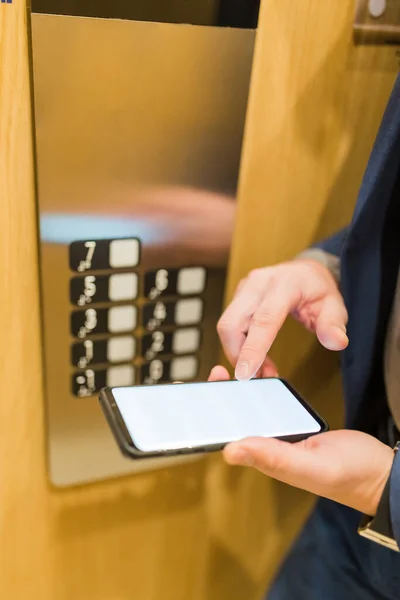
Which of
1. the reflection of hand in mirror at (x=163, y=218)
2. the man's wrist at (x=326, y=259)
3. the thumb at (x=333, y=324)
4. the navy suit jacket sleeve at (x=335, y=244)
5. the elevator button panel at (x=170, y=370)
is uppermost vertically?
the reflection of hand in mirror at (x=163, y=218)

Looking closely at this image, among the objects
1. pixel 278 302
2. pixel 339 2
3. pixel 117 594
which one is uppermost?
pixel 339 2

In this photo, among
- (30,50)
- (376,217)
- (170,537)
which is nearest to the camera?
(30,50)

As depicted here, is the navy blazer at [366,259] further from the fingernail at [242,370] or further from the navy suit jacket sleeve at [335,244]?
the fingernail at [242,370]

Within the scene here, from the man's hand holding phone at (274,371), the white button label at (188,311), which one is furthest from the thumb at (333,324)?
the white button label at (188,311)

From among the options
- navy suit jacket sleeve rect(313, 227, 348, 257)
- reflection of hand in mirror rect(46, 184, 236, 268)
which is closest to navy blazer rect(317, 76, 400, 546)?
navy suit jacket sleeve rect(313, 227, 348, 257)

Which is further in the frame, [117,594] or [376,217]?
[117,594]

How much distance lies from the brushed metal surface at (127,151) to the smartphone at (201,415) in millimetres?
91

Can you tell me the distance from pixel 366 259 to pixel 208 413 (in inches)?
7.8

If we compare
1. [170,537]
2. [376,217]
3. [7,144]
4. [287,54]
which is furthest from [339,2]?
[170,537]

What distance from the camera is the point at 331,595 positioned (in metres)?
0.60

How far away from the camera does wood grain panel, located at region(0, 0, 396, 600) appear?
1.51 ft

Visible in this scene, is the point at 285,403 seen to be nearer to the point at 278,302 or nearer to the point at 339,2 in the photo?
the point at 278,302

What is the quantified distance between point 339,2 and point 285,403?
32 centimetres

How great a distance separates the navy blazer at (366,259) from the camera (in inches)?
18.9
